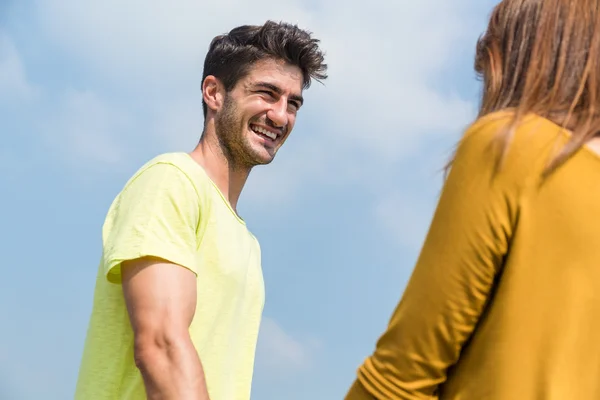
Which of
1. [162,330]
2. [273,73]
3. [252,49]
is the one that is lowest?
[162,330]

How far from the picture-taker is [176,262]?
123 inches

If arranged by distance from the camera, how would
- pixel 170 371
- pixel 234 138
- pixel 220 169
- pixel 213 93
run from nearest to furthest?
pixel 170 371 < pixel 220 169 < pixel 234 138 < pixel 213 93

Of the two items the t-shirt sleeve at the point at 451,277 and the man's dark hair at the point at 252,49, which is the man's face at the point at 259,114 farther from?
the t-shirt sleeve at the point at 451,277

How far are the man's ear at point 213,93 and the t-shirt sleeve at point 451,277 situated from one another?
9.06ft

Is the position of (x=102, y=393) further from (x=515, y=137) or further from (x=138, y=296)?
(x=515, y=137)

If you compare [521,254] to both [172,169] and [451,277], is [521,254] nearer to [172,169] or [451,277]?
[451,277]

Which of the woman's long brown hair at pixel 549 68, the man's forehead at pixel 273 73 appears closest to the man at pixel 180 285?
the man's forehead at pixel 273 73

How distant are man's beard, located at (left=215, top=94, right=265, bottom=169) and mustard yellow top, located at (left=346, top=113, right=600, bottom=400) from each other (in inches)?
97.2

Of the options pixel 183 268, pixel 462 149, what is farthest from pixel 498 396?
pixel 183 268

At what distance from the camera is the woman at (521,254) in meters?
1.66

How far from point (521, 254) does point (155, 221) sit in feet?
5.91

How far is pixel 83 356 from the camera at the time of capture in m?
Answer: 3.41

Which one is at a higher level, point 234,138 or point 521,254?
point 234,138

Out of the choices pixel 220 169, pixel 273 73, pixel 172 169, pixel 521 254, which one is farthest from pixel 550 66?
pixel 273 73
